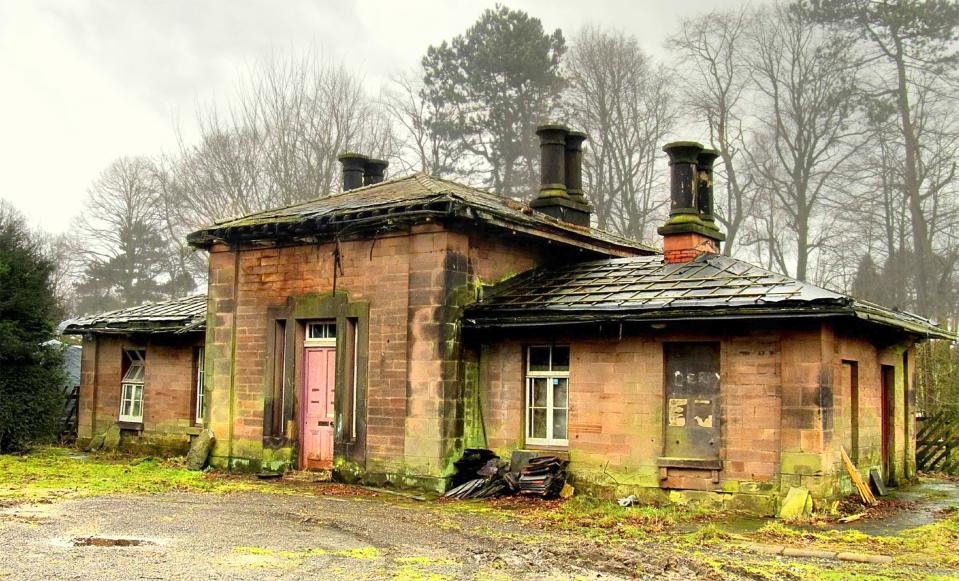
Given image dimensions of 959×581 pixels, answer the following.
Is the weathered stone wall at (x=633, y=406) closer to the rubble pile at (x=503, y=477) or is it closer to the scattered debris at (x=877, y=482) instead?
the rubble pile at (x=503, y=477)

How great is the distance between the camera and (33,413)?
768 inches

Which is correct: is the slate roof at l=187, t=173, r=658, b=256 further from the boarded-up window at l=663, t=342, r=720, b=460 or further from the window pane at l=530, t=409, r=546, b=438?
the boarded-up window at l=663, t=342, r=720, b=460

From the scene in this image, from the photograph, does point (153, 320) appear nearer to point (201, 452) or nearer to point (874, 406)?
point (201, 452)

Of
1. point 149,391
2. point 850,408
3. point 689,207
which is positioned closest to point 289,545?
point 850,408

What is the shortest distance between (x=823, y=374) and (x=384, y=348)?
260 inches

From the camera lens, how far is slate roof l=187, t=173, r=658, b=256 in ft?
48.2

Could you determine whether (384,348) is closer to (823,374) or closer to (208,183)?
(823,374)

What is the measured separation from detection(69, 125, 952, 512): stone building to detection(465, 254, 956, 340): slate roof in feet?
0.14

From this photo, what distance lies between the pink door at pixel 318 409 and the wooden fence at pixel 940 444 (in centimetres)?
1228

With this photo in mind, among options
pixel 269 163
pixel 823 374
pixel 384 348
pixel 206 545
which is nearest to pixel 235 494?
pixel 384 348

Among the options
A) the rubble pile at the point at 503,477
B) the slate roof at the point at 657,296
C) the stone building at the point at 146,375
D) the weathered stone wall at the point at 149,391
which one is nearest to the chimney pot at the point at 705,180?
the slate roof at the point at 657,296

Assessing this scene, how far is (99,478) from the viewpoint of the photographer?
16.0m

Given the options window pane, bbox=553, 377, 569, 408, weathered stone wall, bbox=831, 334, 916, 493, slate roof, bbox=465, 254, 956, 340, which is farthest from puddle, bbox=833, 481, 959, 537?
window pane, bbox=553, 377, 569, 408

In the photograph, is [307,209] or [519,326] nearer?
[519,326]
